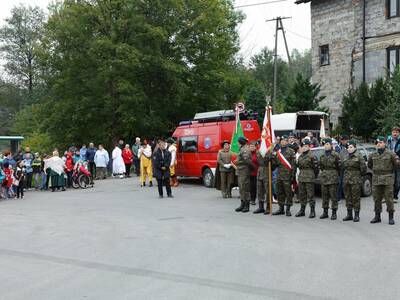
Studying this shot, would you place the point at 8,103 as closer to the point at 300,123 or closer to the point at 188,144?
the point at 188,144

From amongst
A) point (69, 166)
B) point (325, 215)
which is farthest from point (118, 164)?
point (325, 215)

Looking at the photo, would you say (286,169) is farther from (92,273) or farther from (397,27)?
(397,27)

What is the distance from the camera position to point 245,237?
9266 millimetres

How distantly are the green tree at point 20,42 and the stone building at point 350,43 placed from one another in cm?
Answer: 3301

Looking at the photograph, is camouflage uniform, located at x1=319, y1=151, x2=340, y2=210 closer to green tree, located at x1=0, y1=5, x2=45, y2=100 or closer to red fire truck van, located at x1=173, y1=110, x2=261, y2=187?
red fire truck van, located at x1=173, y1=110, x2=261, y2=187

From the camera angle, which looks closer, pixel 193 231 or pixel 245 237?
pixel 245 237

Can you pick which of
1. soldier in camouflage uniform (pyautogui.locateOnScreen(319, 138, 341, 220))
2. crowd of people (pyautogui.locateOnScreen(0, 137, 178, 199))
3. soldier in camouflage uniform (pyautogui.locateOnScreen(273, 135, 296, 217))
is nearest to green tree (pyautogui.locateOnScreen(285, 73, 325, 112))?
crowd of people (pyautogui.locateOnScreen(0, 137, 178, 199))

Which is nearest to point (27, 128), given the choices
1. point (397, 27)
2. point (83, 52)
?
point (83, 52)

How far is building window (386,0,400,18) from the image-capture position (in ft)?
92.7

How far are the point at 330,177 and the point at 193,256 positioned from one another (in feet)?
15.4

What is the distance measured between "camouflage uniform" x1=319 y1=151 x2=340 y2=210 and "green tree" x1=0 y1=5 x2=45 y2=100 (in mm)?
47893

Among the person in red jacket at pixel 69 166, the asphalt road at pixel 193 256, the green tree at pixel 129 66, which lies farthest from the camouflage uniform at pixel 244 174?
the green tree at pixel 129 66

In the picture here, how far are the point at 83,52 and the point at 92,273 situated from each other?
2455 cm

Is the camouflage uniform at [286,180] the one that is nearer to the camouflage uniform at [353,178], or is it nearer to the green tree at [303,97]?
the camouflage uniform at [353,178]
